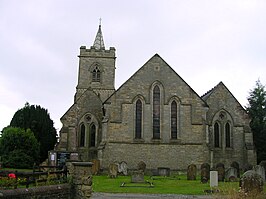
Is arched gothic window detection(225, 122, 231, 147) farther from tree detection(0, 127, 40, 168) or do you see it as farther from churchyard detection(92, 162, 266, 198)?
tree detection(0, 127, 40, 168)

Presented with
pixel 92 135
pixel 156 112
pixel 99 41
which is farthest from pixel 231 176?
pixel 99 41

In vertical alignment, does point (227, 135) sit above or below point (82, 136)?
above

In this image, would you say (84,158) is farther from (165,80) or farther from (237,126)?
(237,126)

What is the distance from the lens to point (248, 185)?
16.2 metres

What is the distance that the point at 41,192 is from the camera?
1309cm

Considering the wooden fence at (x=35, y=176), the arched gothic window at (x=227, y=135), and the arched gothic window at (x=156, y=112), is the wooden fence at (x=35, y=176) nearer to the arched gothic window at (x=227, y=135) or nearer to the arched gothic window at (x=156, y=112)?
the arched gothic window at (x=156, y=112)

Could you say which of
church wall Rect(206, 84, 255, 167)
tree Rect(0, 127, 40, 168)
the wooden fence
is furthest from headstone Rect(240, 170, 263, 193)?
tree Rect(0, 127, 40, 168)

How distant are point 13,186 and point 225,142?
1068 inches

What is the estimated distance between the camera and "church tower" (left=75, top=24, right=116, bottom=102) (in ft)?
176

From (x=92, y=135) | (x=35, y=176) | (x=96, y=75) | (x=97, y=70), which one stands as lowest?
(x=35, y=176)

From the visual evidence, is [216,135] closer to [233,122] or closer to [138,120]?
[233,122]

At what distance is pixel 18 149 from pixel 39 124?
240 inches

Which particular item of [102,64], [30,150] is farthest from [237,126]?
[102,64]

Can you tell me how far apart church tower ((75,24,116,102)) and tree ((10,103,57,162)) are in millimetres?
10294
